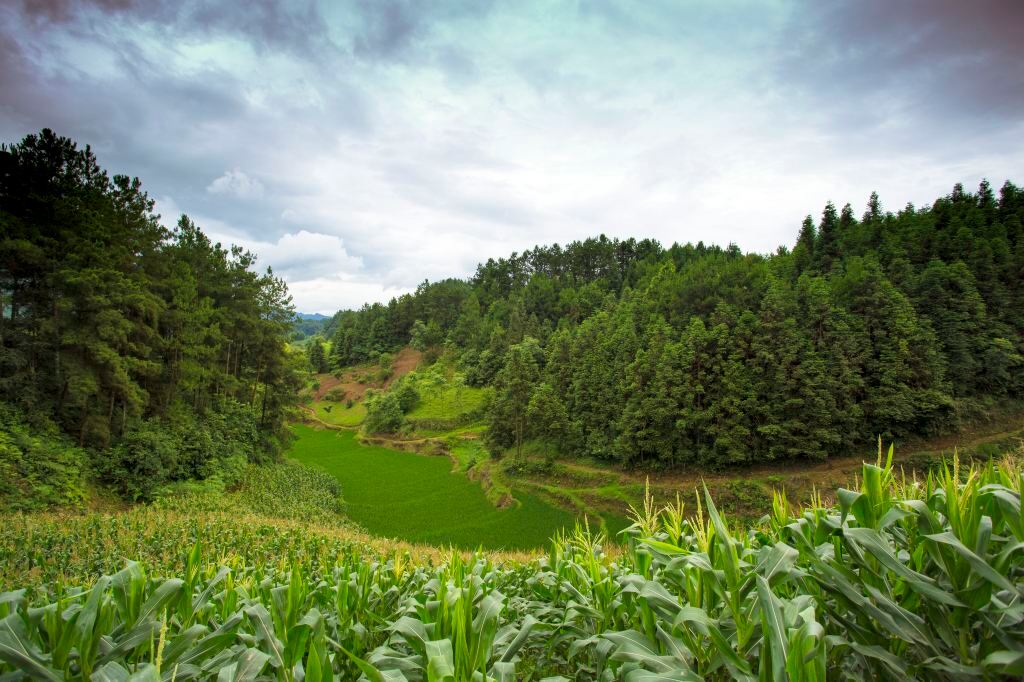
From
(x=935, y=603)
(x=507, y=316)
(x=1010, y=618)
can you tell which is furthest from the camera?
(x=507, y=316)

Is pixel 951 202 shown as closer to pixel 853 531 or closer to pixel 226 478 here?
pixel 853 531

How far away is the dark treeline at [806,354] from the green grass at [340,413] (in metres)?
33.1

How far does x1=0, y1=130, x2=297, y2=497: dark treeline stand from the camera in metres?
19.0

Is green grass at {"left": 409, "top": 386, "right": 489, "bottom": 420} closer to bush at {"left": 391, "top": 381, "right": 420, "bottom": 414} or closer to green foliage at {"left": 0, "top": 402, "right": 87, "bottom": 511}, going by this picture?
bush at {"left": 391, "top": 381, "right": 420, "bottom": 414}

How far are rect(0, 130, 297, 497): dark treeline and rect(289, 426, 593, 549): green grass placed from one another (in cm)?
1060

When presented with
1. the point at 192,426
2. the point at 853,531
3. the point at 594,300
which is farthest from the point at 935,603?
the point at 594,300

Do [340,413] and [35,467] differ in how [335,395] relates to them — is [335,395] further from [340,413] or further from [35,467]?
[35,467]

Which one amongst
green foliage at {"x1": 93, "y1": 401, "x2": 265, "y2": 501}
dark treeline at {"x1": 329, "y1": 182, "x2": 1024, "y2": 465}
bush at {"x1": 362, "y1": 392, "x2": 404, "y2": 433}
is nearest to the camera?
green foliage at {"x1": 93, "y1": 401, "x2": 265, "y2": 501}

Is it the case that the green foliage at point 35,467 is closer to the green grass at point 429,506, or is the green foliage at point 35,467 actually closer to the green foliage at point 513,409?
the green grass at point 429,506

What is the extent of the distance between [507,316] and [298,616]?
79.2 m

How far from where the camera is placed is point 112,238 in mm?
21438

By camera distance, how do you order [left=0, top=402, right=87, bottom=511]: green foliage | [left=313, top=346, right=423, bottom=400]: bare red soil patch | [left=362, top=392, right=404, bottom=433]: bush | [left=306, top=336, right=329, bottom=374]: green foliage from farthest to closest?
[left=306, top=336, right=329, bottom=374]: green foliage → [left=313, top=346, right=423, bottom=400]: bare red soil patch → [left=362, top=392, right=404, bottom=433]: bush → [left=0, top=402, right=87, bottom=511]: green foliage

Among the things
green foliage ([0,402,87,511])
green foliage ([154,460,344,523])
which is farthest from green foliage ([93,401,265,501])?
green foliage ([0,402,87,511])

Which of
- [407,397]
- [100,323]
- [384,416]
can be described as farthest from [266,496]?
[407,397]
